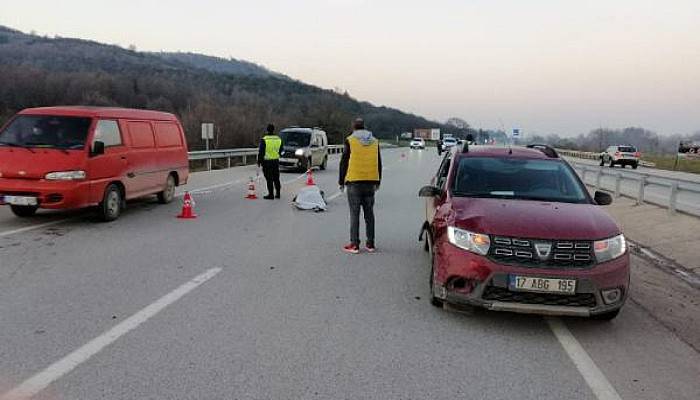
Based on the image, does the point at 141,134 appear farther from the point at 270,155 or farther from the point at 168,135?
the point at 270,155

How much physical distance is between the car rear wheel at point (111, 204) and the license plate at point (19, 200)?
113 cm

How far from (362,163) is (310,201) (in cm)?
479

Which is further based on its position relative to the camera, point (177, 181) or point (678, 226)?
point (177, 181)

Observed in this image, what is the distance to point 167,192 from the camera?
13328 mm

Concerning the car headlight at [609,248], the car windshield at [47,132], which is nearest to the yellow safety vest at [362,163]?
the car headlight at [609,248]

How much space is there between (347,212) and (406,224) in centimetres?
193

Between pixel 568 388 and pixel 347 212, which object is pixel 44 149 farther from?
pixel 568 388

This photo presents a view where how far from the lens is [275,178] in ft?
49.0

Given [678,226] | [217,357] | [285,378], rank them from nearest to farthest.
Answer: [285,378] < [217,357] < [678,226]

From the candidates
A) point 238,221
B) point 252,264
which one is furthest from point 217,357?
point 238,221

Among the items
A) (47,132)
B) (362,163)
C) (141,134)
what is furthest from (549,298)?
(141,134)

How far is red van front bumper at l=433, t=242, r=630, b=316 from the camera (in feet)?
16.0

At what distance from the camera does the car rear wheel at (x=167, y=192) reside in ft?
43.2

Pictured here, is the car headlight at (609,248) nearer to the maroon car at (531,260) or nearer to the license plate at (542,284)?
the maroon car at (531,260)
